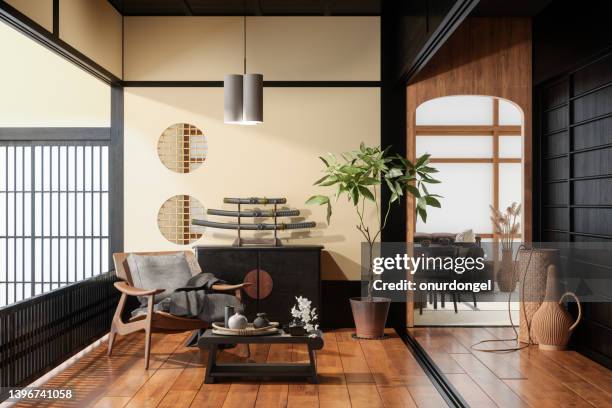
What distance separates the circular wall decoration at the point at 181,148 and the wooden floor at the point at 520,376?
104 inches

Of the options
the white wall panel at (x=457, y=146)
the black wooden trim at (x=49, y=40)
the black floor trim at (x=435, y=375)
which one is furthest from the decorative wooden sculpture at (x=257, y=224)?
the white wall panel at (x=457, y=146)

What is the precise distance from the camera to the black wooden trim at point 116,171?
20.9 feet

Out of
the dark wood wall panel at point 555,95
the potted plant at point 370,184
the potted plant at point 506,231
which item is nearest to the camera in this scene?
the dark wood wall panel at point 555,95

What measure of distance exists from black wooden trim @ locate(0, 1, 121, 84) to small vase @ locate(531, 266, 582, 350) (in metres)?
4.03

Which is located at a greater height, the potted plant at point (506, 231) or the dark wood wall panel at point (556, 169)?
the dark wood wall panel at point (556, 169)

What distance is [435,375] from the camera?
4.44 meters

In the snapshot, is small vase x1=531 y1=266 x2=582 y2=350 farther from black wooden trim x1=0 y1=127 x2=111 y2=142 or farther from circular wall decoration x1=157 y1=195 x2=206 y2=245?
black wooden trim x1=0 y1=127 x2=111 y2=142

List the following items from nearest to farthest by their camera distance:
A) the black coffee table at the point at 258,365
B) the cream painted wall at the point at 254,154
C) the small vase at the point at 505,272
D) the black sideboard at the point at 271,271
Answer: the black coffee table at the point at 258,365, the black sideboard at the point at 271,271, the cream painted wall at the point at 254,154, the small vase at the point at 505,272

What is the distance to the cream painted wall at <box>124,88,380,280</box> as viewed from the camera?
636 cm

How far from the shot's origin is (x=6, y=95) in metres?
6.42

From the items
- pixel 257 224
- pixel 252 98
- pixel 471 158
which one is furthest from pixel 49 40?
pixel 471 158

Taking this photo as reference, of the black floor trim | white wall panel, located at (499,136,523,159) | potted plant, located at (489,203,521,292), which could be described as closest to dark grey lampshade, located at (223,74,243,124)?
the black floor trim

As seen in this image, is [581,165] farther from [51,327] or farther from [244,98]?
[51,327]

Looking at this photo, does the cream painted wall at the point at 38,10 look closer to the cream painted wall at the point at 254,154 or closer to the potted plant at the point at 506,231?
the cream painted wall at the point at 254,154
